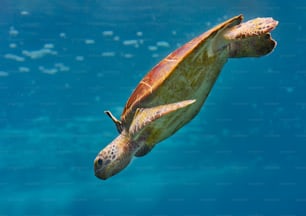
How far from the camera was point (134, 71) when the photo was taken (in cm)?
1586

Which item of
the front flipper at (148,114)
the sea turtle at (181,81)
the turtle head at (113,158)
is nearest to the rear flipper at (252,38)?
the sea turtle at (181,81)

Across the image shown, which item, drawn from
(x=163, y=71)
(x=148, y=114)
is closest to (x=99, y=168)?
(x=148, y=114)

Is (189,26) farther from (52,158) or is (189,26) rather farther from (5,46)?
(52,158)

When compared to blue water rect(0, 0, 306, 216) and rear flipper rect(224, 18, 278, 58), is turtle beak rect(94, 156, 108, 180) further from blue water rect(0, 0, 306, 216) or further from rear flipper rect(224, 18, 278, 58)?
blue water rect(0, 0, 306, 216)

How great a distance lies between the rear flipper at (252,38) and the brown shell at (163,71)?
11cm

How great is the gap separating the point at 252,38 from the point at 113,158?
1740 millimetres

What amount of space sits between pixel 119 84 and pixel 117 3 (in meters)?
5.08

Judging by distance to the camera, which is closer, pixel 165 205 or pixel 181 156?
pixel 181 156

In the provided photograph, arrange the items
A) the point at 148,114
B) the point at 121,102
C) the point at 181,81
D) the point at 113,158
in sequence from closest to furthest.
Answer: the point at 148,114 < the point at 181,81 < the point at 113,158 < the point at 121,102

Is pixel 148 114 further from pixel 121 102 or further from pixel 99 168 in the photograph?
pixel 121 102

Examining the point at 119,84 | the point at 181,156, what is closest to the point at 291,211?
the point at 181,156

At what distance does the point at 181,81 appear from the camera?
376 centimetres

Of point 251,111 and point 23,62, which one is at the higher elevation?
point 23,62

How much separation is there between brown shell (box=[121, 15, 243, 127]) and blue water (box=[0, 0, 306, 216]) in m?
6.73
